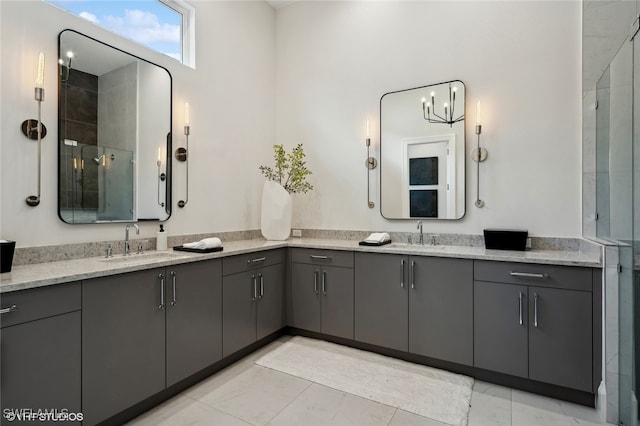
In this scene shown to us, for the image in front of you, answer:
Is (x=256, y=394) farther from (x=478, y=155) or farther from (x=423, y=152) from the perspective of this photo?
(x=478, y=155)

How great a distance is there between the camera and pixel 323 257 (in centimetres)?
308

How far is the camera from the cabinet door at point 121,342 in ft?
5.68

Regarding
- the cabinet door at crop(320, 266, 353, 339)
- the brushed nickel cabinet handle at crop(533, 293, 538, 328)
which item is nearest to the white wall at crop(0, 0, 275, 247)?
the cabinet door at crop(320, 266, 353, 339)

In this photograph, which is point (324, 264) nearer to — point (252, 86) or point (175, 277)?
point (175, 277)

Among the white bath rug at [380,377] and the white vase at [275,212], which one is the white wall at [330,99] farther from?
the white bath rug at [380,377]

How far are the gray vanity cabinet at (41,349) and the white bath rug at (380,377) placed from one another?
1.41 m

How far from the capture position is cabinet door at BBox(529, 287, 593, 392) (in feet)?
6.97

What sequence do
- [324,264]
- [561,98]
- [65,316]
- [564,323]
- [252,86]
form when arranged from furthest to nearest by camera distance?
[252,86], [324,264], [561,98], [564,323], [65,316]

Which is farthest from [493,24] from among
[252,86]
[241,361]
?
[241,361]

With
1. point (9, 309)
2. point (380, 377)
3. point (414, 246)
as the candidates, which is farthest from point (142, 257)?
point (414, 246)

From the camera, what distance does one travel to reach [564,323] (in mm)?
2180

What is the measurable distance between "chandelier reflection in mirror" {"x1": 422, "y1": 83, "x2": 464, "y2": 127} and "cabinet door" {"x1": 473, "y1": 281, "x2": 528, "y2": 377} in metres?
1.45

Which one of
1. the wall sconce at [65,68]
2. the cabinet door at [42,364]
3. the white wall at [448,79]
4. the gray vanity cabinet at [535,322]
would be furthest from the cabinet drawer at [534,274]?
the wall sconce at [65,68]

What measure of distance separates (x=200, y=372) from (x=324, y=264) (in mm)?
1310
